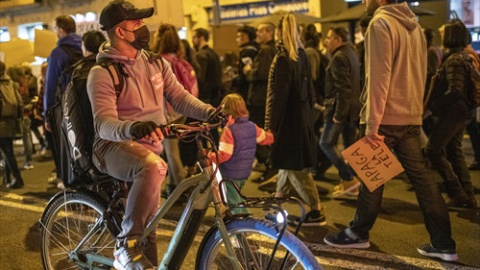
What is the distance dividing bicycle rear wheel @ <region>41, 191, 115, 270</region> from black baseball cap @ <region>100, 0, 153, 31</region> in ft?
3.82

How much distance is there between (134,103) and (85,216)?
1.03m

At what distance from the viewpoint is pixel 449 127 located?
5770 millimetres

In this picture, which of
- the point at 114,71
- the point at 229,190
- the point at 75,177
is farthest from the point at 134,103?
the point at 229,190

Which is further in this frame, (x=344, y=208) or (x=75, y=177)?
(x=344, y=208)

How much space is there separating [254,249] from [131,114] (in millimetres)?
1115

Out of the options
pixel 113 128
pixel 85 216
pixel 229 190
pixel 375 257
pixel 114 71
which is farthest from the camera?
pixel 375 257

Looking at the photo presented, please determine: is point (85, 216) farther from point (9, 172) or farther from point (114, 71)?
point (9, 172)

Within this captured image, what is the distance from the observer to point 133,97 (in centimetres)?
351

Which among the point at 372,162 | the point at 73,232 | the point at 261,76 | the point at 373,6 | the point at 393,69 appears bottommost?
the point at 73,232

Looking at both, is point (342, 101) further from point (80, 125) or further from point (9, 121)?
point (9, 121)

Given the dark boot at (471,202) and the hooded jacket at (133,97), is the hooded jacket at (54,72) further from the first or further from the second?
the dark boot at (471,202)

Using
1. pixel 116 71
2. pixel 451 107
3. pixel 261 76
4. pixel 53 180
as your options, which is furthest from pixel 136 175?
pixel 53 180

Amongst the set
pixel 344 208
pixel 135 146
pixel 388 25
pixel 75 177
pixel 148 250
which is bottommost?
pixel 344 208

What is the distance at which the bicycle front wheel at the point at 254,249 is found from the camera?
9.50 feet
